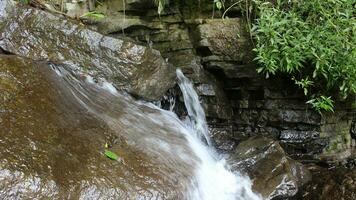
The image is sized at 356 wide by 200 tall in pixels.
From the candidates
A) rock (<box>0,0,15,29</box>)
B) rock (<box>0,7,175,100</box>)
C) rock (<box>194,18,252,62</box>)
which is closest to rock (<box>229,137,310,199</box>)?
rock (<box>194,18,252,62</box>)

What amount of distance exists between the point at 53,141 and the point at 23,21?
9.14 feet

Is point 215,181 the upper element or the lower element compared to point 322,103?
lower

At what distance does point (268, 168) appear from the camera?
5.15 m

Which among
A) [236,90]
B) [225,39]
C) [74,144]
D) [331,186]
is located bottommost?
[331,186]

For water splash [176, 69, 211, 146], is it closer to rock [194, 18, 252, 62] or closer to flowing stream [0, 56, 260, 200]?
rock [194, 18, 252, 62]

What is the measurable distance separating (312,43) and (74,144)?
3591 millimetres

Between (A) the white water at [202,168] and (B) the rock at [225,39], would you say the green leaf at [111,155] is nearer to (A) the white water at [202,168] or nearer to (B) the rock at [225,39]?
(A) the white water at [202,168]

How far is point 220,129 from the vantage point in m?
6.58

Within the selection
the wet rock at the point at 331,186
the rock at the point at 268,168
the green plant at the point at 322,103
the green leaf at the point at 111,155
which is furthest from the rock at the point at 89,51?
the wet rock at the point at 331,186

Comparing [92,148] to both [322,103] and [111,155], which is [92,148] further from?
[322,103]

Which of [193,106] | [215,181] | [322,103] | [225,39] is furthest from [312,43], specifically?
[215,181]

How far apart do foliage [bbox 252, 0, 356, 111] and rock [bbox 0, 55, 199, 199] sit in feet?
6.17

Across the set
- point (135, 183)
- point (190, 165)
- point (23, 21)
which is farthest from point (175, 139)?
point (23, 21)

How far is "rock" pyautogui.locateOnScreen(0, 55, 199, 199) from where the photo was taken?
3.21 metres
